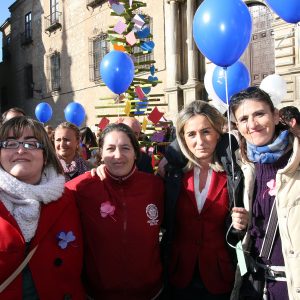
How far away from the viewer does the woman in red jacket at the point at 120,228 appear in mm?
2123

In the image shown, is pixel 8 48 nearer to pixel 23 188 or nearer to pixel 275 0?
pixel 275 0

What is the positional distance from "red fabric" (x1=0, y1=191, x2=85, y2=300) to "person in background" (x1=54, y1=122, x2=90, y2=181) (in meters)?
1.51

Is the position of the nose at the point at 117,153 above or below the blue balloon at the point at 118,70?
below

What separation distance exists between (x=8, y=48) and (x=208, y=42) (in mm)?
22842

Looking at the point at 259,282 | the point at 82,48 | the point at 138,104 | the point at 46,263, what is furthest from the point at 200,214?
the point at 82,48

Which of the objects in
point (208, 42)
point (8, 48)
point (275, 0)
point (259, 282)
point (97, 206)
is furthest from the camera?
point (8, 48)

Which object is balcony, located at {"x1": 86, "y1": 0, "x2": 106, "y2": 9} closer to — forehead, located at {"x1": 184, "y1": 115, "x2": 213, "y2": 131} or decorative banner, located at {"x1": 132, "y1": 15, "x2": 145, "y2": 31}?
decorative banner, located at {"x1": 132, "y1": 15, "x2": 145, "y2": 31}

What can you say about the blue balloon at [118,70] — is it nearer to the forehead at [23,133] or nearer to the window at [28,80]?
the forehead at [23,133]

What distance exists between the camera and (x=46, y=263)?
1.82 metres

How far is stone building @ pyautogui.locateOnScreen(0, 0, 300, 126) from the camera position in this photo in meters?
9.84

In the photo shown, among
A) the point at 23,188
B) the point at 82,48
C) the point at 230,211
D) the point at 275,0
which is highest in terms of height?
the point at 82,48

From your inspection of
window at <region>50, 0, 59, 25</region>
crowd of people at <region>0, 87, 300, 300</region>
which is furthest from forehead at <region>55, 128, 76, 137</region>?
window at <region>50, 0, 59, 25</region>

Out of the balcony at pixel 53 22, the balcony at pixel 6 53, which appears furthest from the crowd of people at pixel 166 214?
the balcony at pixel 6 53

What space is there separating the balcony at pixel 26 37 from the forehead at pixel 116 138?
19448mm
